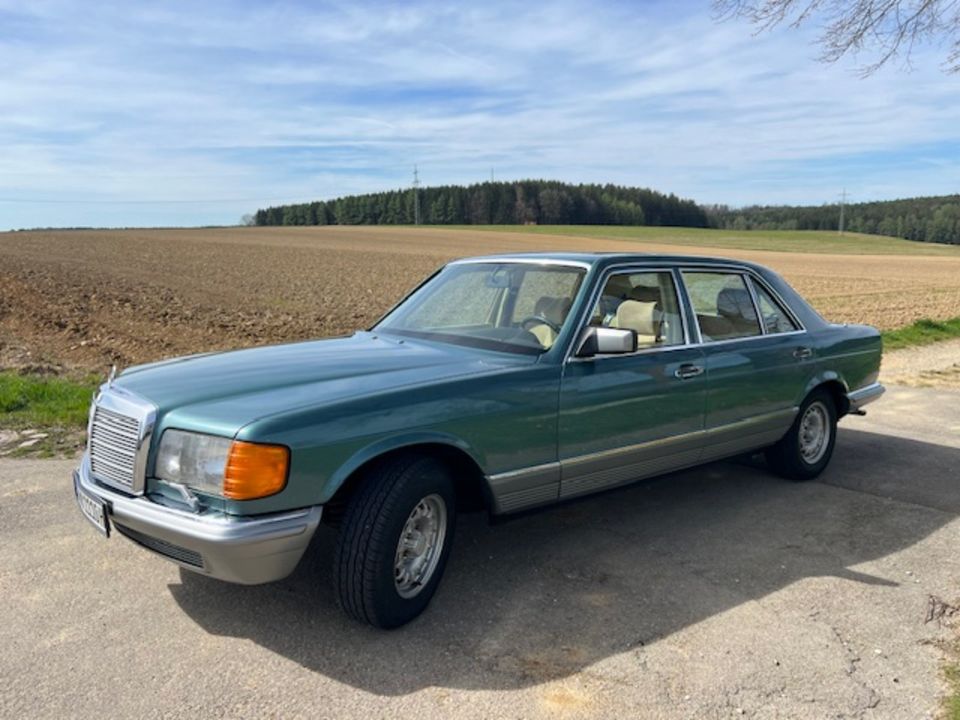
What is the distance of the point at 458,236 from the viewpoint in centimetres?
7344

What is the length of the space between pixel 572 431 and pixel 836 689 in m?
1.57

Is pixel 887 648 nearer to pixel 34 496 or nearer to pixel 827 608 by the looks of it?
pixel 827 608

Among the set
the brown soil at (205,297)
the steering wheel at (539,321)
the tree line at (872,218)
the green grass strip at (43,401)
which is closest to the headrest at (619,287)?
the steering wheel at (539,321)

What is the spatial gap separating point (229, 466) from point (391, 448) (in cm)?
64

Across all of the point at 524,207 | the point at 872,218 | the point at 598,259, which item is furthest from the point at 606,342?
the point at 872,218

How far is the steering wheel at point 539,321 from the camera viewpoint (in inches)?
164

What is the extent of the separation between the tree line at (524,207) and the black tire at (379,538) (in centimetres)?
10063

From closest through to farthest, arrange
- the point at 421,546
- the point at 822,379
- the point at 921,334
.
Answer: the point at 421,546
the point at 822,379
the point at 921,334

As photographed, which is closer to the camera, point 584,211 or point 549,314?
point 549,314

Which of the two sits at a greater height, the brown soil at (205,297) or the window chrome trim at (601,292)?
the window chrome trim at (601,292)

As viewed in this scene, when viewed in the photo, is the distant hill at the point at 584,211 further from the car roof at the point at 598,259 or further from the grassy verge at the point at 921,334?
the car roof at the point at 598,259

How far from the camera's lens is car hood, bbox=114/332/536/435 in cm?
316

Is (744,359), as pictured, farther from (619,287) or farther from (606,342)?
(606,342)

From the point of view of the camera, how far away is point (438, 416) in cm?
343
